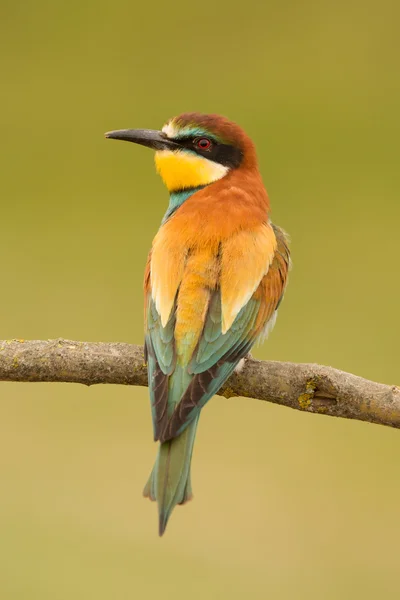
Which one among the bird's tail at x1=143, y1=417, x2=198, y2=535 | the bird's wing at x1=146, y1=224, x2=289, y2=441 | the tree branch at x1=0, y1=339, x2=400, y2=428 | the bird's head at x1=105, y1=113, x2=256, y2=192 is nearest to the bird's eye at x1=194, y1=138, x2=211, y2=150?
the bird's head at x1=105, y1=113, x2=256, y2=192

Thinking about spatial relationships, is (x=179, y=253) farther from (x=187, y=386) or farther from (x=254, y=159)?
(x=254, y=159)

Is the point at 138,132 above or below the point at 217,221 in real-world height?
above

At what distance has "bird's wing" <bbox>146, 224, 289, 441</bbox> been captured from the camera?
48.9 inches

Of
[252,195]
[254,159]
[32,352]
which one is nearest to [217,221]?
[252,195]

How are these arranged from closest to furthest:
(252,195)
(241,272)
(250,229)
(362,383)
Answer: (362,383), (241,272), (250,229), (252,195)

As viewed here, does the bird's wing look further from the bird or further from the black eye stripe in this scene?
the black eye stripe

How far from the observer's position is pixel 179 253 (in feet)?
4.61

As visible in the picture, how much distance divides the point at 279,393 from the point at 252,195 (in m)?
0.48

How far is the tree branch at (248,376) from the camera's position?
122cm

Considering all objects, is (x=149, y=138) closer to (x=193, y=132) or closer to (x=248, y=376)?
(x=193, y=132)

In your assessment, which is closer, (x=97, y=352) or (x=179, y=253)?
(x=97, y=352)

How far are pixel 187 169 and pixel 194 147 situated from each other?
5 cm

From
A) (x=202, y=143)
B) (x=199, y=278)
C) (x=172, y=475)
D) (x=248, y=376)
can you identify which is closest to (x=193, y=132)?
(x=202, y=143)

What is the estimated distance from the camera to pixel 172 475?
3.98ft
